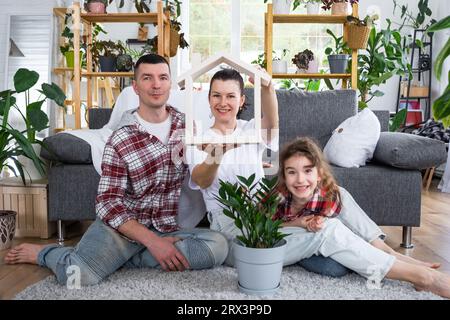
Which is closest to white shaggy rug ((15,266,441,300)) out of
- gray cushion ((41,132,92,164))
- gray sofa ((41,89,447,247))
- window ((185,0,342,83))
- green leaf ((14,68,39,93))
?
gray sofa ((41,89,447,247))

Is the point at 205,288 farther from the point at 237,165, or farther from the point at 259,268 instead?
the point at 237,165

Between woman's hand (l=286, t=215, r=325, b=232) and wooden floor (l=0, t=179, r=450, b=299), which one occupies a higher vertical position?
woman's hand (l=286, t=215, r=325, b=232)

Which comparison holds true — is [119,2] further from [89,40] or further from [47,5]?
[47,5]

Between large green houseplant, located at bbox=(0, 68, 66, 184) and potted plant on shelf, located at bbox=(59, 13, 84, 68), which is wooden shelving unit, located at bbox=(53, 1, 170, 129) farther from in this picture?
large green houseplant, located at bbox=(0, 68, 66, 184)

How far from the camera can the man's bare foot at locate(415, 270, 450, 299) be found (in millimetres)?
1425

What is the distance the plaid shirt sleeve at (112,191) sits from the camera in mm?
1570

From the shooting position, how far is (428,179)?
13.0 ft

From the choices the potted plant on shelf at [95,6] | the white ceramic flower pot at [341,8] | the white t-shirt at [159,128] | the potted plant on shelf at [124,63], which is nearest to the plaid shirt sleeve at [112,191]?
the white t-shirt at [159,128]

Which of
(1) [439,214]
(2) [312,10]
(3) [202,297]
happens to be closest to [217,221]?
(3) [202,297]

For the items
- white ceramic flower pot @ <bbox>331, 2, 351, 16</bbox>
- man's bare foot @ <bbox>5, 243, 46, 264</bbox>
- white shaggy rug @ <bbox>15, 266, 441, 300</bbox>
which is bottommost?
white shaggy rug @ <bbox>15, 266, 441, 300</bbox>

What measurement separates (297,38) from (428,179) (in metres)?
2.60

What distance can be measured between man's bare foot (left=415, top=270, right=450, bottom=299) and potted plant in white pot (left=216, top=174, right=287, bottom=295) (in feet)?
1.54

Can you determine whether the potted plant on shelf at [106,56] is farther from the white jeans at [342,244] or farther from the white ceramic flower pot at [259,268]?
the white ceramic flower pot at [259,268]
